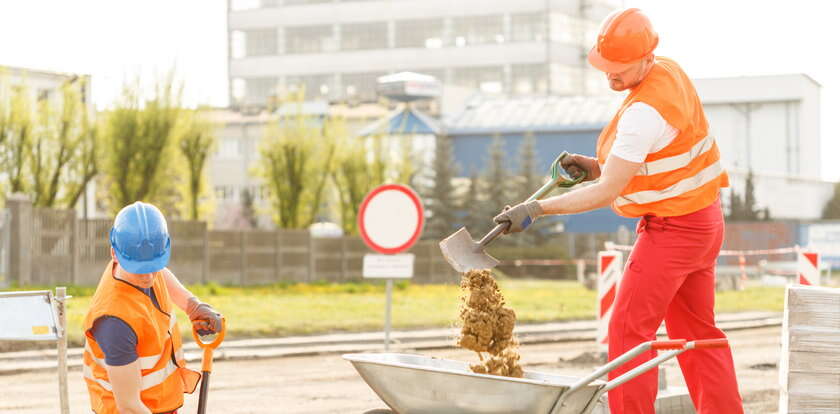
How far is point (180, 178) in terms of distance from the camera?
4172 cm

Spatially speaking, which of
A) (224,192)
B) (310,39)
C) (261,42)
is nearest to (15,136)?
(224,192)

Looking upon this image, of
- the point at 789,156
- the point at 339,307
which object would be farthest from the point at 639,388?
the point at 789,156

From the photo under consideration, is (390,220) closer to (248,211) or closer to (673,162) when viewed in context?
(673,162)

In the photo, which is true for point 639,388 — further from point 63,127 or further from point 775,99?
point 775,99

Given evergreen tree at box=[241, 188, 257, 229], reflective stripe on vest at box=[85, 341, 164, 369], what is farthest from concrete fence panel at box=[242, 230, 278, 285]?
evergreen tree at box=[241, 188, 257, 229]

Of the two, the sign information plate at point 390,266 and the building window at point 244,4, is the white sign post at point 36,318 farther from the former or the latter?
the building window at point 244,4

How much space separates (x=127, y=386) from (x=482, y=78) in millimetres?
93313

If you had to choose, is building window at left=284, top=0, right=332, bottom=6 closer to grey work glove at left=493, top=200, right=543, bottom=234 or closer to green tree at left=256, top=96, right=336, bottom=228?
green tree at left=256, top=96, right=336, bottom=228

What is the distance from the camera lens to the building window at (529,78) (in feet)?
313

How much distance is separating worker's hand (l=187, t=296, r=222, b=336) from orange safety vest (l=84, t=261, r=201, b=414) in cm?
10

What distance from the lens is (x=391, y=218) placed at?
1412cm

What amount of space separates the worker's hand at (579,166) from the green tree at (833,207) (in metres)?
68.0

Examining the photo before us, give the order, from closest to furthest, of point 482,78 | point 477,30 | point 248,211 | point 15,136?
1. point 15,136
2. point 248,211
3. point 482,78
4. point 477,30

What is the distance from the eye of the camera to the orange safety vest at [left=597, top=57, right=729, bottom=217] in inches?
220
